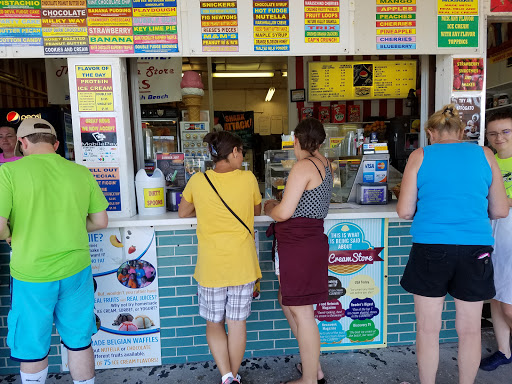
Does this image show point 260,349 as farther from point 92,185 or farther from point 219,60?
point 219,60

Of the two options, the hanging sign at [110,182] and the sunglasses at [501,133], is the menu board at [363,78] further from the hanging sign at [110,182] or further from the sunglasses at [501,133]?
the hanging sign at [110,182]

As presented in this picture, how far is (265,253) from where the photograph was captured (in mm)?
2807

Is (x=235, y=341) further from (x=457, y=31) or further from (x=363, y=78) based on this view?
(x=363, y=78)

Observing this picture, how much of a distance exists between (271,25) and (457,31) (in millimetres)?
1404

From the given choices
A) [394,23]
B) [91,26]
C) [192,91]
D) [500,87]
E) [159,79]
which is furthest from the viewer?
[500,87]

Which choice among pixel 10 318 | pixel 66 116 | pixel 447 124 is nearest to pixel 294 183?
pixel 447 124

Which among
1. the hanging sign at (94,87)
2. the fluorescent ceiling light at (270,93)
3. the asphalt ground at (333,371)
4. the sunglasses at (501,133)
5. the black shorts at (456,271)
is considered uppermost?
the fluorescent ceiling light at (270,93)

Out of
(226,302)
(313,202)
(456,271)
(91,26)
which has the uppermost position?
(91,26)

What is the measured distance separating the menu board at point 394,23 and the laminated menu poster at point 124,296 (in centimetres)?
221

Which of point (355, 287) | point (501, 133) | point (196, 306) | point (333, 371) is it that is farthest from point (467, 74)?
point (196, 306)

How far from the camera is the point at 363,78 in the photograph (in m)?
6.23

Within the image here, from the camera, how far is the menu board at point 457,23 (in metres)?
2.82

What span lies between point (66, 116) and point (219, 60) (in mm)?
4150

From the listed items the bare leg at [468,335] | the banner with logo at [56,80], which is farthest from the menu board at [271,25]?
the banner with logo at [56,80]
